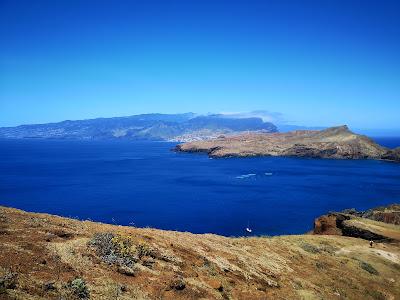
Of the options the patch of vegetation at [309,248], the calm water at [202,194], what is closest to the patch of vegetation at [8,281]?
the patch of vegetation at [309,248]

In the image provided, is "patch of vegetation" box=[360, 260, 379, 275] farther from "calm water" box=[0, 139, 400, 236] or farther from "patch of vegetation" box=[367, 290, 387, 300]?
"calm water" box=[0, 139, 400, 236]

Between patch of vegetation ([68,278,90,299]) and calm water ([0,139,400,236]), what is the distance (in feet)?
232

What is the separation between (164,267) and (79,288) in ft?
23.2

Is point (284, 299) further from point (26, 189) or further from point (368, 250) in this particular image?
point (26, 189)

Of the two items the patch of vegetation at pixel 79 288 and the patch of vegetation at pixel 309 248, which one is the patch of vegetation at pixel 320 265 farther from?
the patch of vegetation at pixel 79 288

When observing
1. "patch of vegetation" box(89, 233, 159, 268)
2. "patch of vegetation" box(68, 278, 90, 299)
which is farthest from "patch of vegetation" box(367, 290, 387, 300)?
"patch of vegetation" box(68, 278, 90, 299)

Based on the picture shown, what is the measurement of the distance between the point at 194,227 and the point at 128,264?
70.4m

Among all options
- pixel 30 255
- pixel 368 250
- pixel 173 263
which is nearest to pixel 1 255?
pixel 30 255

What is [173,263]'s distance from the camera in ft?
80.0

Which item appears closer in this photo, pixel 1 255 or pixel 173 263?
pixel 1 255

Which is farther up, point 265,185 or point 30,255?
point 30,255

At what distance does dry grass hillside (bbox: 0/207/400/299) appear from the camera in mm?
17889

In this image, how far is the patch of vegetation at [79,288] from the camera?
16891mm

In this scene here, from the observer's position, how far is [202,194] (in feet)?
429
